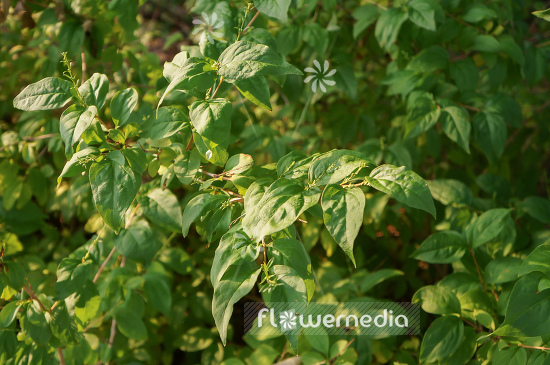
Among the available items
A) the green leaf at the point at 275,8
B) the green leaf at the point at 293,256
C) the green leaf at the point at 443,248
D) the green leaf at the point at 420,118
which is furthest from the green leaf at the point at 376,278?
the green leaf at the point at 275,8

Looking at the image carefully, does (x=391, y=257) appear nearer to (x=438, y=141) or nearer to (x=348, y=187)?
(x=438, y=141)

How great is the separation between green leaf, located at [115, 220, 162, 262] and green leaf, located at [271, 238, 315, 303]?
0.36 m

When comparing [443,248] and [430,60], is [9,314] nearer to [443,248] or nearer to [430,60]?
[443,248]

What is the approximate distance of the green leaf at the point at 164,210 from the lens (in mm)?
923

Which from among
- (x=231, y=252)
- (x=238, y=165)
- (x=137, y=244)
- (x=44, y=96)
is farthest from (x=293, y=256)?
(x=44, y=96)

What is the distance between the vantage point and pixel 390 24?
118 cm

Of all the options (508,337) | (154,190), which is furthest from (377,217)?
(154,190)

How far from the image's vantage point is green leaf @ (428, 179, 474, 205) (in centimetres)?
124

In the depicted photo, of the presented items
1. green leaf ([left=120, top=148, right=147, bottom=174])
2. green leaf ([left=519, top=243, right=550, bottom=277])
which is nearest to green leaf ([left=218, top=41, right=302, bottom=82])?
green leaf ([left=120, top=148, right=147, bottom=174])

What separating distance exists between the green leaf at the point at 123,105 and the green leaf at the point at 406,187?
17.2 inches

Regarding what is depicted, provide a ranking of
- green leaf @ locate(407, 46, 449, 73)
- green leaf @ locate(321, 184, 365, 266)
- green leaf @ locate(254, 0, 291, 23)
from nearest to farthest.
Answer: green leaf @ locate(321, 184, 365, 266) → green leaf @ locate(254, 0, 291, 23) → green leaf @ locate(407, 46, 449, 73)

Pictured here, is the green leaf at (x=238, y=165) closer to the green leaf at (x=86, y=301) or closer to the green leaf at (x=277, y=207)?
the green leaf at (x=277, y=207)

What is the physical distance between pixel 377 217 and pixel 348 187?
2.44 feet

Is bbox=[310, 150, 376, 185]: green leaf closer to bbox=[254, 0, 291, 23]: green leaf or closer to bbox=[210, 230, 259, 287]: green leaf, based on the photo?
bbox=[210, 230, 259, 287]: green leaf
